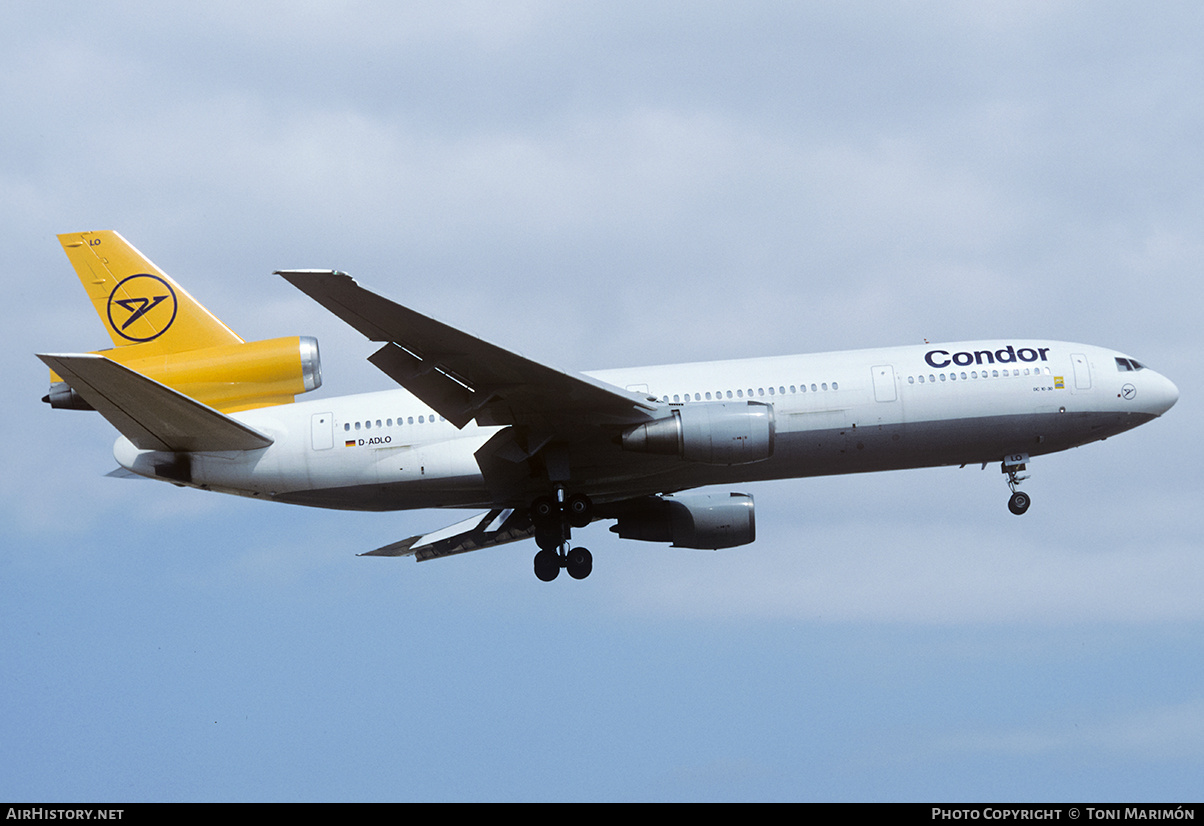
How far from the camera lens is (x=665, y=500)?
108ft

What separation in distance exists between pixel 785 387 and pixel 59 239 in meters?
17.6

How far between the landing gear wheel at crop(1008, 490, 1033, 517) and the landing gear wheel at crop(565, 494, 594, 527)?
9.81m

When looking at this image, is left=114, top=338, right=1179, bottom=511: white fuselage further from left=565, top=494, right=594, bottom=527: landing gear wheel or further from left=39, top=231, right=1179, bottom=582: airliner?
left=565, top=494, right=594, bottom=527: landing gear wheel

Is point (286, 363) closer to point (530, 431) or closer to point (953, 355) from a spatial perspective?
point (530, 431)

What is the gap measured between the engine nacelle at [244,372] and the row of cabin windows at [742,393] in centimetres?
790

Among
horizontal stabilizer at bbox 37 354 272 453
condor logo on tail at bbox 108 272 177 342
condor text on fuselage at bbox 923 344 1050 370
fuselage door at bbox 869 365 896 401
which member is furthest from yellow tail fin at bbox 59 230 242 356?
condor text on fuselage at bbox 923 344 1050 370

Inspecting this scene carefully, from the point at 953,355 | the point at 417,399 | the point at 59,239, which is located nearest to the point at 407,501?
the point at 417,399

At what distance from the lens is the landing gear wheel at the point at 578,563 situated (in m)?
30.0

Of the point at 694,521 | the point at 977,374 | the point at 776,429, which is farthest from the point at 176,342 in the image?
the point at 977,374

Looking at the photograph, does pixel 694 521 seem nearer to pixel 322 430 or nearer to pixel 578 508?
pixel 578 508

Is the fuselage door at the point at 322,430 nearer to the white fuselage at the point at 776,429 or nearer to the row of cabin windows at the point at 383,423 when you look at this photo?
the white fuselage at the point at 776,429
